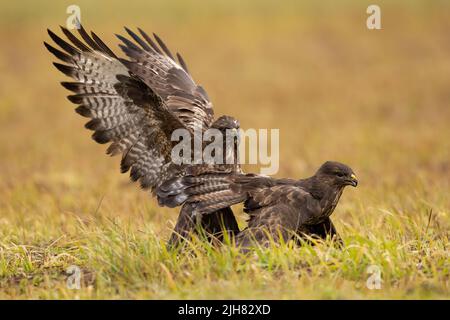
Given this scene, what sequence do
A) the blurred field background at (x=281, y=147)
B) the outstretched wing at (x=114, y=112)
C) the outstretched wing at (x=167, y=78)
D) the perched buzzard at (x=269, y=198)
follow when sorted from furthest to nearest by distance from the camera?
the outstretched wing at (x=167, y=78) → the outstretched wing at (x=114, y=112) → the perched buzzard at (x=269, y=198) → the blurred field background at (x=281, y=147)

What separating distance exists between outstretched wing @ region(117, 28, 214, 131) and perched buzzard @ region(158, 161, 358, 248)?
3.61 ft

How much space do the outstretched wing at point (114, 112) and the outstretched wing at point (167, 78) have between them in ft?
2.60

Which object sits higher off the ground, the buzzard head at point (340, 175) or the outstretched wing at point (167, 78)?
the outstretched wing at point (167, 78)

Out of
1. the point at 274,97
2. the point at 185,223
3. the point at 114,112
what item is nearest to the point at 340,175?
the point at 185,223

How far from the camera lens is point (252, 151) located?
13.6 metres

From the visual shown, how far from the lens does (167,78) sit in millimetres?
7965

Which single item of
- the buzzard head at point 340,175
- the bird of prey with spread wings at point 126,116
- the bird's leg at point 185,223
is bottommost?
the bird's leg at point 185,223

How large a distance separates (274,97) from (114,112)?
14.0 m

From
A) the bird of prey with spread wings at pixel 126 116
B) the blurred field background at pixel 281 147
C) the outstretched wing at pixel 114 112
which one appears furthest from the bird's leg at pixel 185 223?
the outstretched wing at pixel 114 112

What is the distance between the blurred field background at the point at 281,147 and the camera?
5.48 metres

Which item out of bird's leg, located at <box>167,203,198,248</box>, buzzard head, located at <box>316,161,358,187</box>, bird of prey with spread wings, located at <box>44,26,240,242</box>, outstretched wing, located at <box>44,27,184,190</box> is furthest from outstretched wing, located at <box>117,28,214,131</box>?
buzzard head, located at <box>316,161,358,187</box>

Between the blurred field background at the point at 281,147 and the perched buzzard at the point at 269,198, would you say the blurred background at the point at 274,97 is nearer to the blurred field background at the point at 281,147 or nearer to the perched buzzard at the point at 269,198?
A: the blurred field background at the point at 281,147

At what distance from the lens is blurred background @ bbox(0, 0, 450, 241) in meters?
9.57
